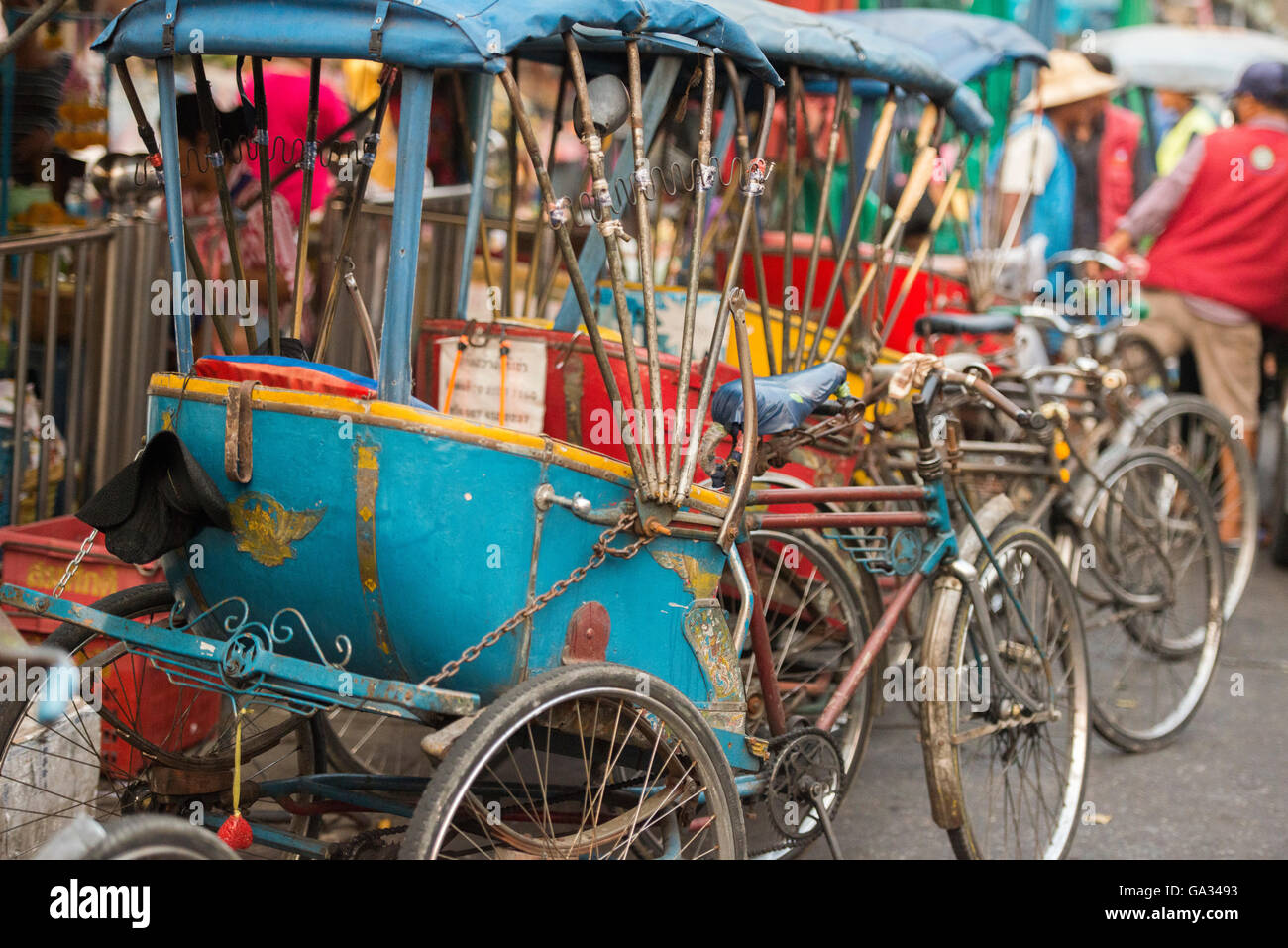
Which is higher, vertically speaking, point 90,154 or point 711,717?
point 90,154

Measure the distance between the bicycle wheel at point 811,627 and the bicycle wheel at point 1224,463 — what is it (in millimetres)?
2010

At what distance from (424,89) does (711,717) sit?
4.76ft

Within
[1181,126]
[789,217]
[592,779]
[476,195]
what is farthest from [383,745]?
[1181,126]

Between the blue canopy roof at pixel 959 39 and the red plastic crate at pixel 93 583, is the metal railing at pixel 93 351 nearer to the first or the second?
the red plastic crate at pixel 93 583

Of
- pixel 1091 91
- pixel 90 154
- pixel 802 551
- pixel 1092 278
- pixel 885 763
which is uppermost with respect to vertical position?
pixel 1091 91

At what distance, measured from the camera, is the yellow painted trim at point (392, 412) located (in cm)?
251

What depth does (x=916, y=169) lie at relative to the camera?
15.3 feet

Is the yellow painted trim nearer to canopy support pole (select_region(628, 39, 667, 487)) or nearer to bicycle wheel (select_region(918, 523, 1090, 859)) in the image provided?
canopy support pole (select_region(628, 39, 667, 487))

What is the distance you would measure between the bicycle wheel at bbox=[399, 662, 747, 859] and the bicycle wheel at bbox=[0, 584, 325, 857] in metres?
0.56

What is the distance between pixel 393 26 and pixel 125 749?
206 centimetres

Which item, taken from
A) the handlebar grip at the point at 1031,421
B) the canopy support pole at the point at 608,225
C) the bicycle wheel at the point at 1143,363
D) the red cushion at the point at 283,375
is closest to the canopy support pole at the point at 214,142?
the red cushion at the point at 283,375
